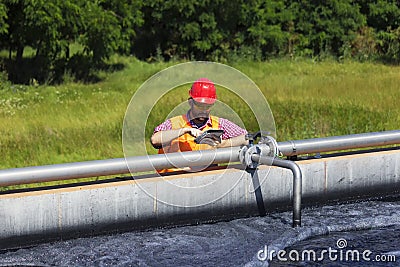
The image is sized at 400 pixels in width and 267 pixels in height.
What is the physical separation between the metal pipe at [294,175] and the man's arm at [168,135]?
55cm

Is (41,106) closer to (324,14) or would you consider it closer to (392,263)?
(392,263)

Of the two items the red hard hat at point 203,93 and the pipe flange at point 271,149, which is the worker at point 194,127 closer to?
the red hard hat at point 203,93

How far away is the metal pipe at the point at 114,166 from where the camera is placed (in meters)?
6.48

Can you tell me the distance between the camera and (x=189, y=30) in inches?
952

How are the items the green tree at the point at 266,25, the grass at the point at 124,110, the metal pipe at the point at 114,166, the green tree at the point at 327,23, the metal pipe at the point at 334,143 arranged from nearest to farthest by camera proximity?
the metal pipe at the point at 114,166
the metal pipe at the point at 334,143
the grass at the point at 124,110
the green tree at the point at 266,25
the green tree at the point at 327,23

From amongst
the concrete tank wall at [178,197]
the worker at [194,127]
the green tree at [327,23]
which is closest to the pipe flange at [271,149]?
the worker at [194,127]

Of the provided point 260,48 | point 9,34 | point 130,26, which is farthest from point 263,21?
point 9,34

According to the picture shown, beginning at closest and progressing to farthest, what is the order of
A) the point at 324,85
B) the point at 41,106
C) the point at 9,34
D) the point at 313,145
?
1. the point at 313,145
2. the point at 41,106
3. the point at 324,85
4. the point at 9,34

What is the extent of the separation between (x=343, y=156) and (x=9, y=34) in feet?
45.5

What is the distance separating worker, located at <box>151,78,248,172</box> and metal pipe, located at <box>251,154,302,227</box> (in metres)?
0.35

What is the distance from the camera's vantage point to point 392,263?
6699 millimetres

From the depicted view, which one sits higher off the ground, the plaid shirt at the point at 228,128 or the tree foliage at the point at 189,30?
the tree foliage at the point at 189,30

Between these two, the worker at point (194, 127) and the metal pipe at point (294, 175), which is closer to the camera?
the metal pipe at point (294, 175)

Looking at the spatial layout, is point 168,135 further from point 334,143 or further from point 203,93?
point 334,143
